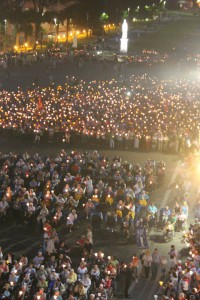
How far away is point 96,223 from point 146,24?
288ft

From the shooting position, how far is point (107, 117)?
119ft

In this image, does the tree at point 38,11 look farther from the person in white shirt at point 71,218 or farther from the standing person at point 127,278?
the standing person at point 127,278

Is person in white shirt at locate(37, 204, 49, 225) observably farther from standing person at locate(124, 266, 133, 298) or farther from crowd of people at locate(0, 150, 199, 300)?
standing person at locate(124, 266, 133, 298)

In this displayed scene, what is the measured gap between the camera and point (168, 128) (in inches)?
1341

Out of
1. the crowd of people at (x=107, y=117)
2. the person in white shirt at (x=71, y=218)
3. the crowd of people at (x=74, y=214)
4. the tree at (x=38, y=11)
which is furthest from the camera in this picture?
the tree at (x=38, y=11)

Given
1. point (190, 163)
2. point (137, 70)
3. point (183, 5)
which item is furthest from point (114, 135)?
point (183, 5)

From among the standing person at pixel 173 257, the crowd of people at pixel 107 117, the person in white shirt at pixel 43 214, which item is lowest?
the standing person at pixel 173 257

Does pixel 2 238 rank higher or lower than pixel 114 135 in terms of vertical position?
lower

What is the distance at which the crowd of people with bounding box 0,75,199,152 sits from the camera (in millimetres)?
33125

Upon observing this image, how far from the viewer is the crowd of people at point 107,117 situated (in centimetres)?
3312

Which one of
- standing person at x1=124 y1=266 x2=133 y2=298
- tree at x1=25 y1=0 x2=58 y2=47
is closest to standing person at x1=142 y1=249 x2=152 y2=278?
standing person at x1=124 y1=266 x2=133 y2=298

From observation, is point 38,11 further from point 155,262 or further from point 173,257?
point 173,257

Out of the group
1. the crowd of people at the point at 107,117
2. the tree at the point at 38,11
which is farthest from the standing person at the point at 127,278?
the tree at the point at 38,11

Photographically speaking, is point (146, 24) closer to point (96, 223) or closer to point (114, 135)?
point (114, 135)
